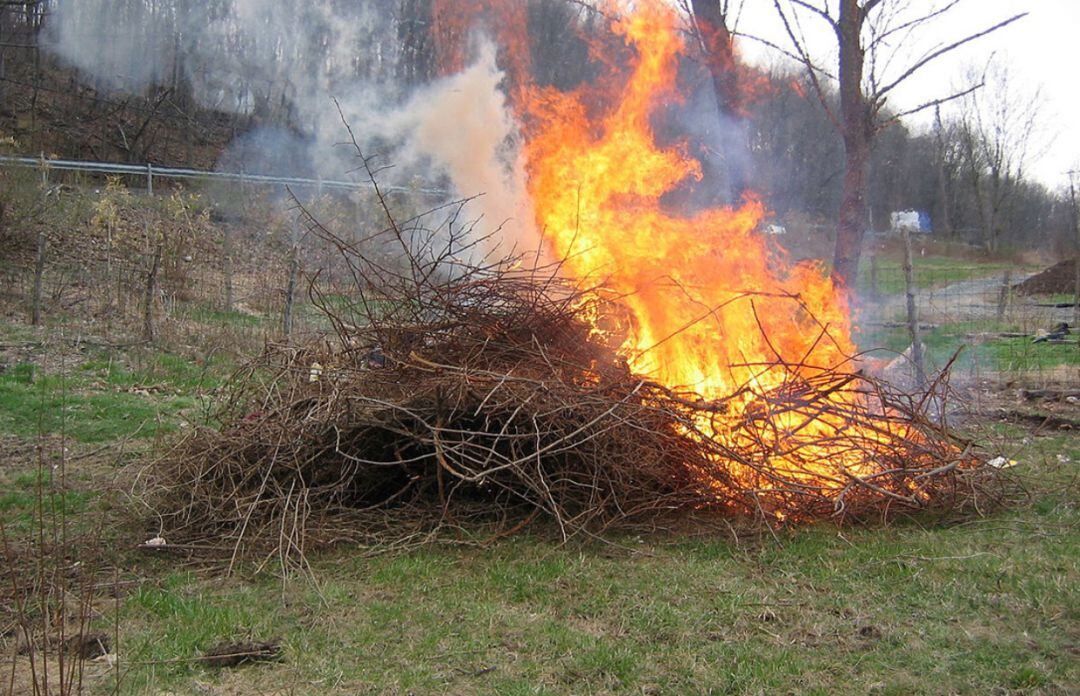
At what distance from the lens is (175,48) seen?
15133mm

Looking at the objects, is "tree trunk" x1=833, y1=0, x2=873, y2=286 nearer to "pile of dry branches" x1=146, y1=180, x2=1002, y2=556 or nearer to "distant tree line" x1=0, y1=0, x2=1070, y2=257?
"distant tree line" x1=0, y1=0, x2=1070, y2=257

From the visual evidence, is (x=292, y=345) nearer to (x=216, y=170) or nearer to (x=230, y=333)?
(x=230, y=333)

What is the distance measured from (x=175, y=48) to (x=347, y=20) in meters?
5.53

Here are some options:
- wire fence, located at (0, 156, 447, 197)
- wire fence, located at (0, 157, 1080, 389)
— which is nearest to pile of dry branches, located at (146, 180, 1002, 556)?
wire fence, located at (0, 157, 1080, 389)

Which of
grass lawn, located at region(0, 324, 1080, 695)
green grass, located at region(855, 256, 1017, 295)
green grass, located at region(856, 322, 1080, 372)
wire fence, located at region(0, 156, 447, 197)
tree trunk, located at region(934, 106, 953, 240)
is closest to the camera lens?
grass lawn, located at region(0, 324, 1080, 695)

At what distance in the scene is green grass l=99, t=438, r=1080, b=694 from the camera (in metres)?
3.33

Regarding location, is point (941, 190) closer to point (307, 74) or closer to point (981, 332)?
point (981, 332)

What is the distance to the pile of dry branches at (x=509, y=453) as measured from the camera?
5.15 m

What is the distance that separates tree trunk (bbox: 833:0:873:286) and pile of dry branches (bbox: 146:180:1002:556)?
339cm

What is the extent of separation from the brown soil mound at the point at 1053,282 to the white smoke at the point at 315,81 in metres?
22.5

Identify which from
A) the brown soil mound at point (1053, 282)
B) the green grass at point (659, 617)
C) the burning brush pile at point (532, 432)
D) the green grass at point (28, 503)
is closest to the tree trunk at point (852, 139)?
the burning brush pile at point (532, 432)

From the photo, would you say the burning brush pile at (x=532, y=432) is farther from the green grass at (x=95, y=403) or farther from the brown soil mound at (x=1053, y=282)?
the brown soil mound at (x=1053, y=282)

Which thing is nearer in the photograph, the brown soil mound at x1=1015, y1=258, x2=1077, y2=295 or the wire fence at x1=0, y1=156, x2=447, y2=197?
the wire fence at x1=0, y1=156, x2=447, y2=197

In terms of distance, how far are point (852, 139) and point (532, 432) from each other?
5.59m
